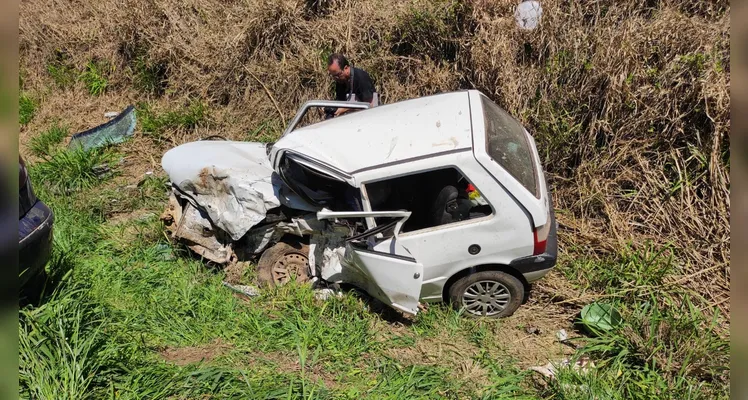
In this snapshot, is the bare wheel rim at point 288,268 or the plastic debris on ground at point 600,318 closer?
the plastic debris on ground at point 600,318

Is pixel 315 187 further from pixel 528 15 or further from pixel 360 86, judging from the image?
pixel 528 15

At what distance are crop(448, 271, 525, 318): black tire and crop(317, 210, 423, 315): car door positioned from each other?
44cm

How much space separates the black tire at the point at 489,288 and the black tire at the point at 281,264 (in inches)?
59.4

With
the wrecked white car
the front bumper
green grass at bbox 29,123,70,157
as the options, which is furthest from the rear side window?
→ green grass at bbox 29,123,70,157

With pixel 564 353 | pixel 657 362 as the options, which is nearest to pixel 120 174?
pixel 564 353

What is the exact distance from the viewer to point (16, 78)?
3.76ft

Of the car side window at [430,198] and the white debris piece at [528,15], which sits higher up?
the white debris piece at [528,15]

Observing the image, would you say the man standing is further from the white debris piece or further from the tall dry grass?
the white debris piece

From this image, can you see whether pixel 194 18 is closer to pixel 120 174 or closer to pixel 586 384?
pixel 120 174

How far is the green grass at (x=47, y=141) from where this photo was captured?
7.86 meters

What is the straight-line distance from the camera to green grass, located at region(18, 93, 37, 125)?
893cm

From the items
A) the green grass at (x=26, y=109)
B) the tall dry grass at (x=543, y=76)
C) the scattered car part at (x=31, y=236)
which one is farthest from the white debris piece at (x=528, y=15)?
the green grass at (x=26, y=109)

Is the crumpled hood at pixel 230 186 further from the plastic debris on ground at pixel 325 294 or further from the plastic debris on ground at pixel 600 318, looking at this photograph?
the plastic debris on ground at pixel 600 318

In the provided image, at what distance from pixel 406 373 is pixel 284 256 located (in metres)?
1.76
